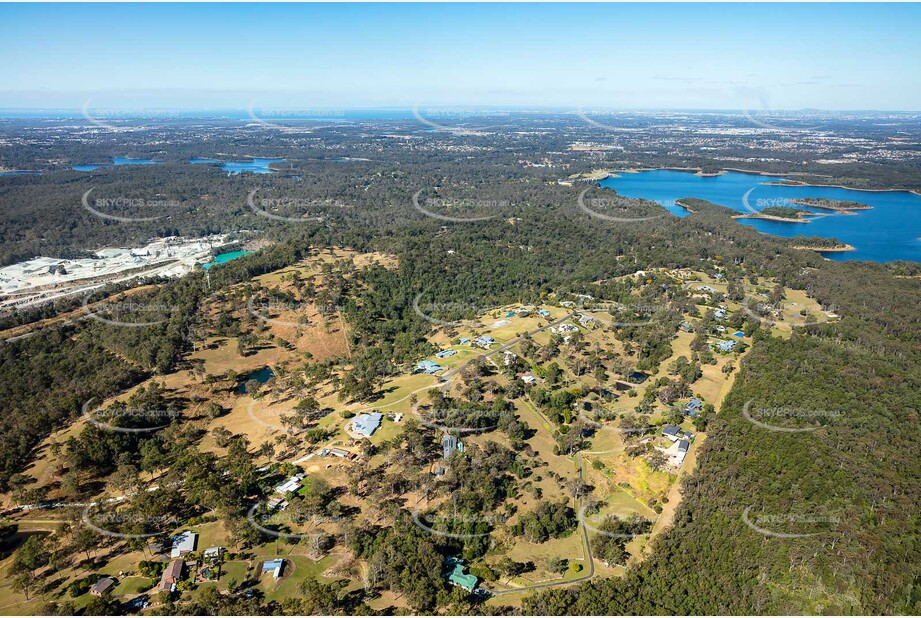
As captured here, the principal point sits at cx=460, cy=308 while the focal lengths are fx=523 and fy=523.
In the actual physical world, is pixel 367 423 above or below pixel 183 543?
above

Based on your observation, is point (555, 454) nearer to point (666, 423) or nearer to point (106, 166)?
point (666, 423)

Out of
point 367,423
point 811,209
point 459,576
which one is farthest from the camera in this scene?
point 811,209

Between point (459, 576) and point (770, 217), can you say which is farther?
point (770, 217)

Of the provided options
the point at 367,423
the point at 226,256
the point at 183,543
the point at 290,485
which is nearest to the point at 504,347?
the point at 367,423

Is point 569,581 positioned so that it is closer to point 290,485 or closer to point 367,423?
point 290,485

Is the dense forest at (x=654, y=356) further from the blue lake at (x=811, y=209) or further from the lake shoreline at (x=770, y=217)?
the lake shoreline at (x=770, y=217)

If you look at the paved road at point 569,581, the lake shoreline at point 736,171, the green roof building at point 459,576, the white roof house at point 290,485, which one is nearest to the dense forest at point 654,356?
the green roof building at point 459,576

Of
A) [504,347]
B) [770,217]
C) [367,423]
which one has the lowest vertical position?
[367,423]

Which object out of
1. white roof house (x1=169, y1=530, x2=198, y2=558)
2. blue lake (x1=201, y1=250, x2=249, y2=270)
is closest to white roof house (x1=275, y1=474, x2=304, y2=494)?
white roof house (x1=169, y1=530, x2=198, y2=558)

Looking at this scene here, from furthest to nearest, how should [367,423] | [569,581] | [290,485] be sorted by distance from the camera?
1. [367,423]
2. [290,485]
3. [569,581]
